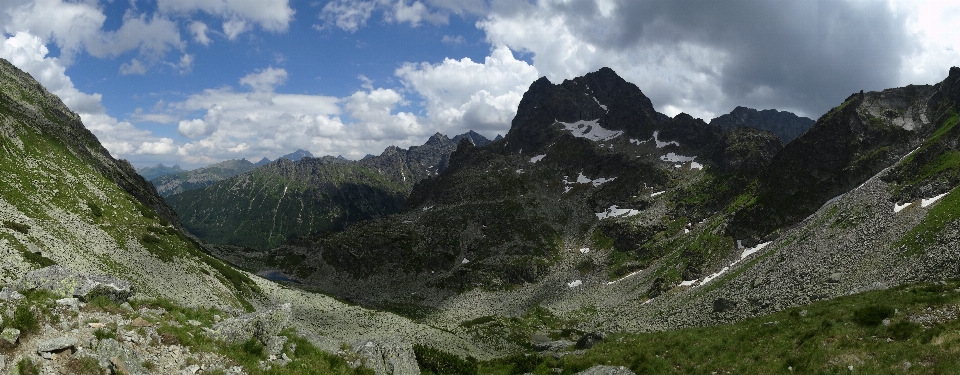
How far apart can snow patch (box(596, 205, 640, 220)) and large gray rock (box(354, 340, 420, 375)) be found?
16825cm

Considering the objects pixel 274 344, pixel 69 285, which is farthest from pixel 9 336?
pixel 274 344

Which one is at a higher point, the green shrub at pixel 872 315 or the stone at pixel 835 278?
the stone at pixel 835 278

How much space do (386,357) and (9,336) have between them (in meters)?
15.9

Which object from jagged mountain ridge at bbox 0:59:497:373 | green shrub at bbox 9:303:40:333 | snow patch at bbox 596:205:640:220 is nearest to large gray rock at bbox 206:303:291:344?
jagged mountain ridge at bbox 0:59:497:373

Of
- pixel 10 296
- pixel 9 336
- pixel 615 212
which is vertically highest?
pixel 615 212

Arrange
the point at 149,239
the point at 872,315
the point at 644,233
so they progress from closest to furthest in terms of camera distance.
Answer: the point at 872,315 → the point at 149,239 → the point at 644,233

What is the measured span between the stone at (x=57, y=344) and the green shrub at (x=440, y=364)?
2134 cm

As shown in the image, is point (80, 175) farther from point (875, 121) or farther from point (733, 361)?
point (875, 121)

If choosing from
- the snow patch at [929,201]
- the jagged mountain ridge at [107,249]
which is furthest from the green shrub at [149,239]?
the snow patch at [929,201]

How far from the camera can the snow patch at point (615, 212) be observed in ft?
605

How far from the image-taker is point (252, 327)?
811 inches

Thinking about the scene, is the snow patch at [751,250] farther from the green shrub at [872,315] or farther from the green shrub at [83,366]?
the green shrub at [83,366]

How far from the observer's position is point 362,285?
538ft

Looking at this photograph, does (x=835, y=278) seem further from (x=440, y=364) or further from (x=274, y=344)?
(x=274, y=344)
